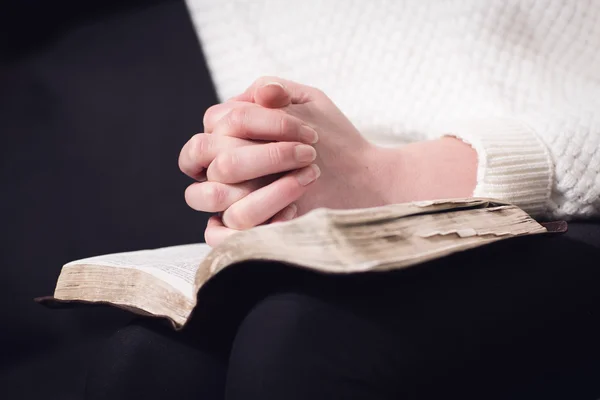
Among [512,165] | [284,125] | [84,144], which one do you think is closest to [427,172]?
[512,165]

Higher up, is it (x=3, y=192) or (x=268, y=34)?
(x=268, y=34)

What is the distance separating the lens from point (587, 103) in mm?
631

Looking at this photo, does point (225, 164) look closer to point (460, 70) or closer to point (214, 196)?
point (214, 196)

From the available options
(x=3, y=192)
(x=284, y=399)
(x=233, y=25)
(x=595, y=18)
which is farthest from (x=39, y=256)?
(x=595, y=18)

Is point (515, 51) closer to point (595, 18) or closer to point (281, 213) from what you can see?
point (595, 18)

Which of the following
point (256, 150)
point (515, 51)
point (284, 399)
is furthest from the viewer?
point (515, 51)

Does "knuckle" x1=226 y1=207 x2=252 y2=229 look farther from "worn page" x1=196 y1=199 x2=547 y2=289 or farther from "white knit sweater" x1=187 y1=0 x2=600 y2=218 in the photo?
"white knit sweater" x1=187 y1=0 x2=600 y2=218

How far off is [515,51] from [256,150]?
0.45 meters

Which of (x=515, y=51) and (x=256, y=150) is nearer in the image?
(x=256, y=150)

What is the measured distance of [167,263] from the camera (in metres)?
0.48

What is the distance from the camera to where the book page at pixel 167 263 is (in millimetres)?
414

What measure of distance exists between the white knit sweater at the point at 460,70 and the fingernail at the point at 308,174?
17 cm

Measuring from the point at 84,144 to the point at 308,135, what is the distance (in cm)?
55

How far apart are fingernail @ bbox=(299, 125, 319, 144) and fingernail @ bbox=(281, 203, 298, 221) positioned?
53mm
